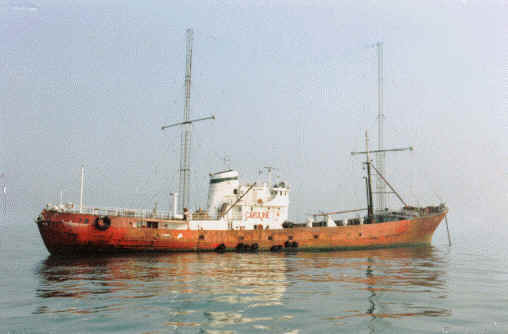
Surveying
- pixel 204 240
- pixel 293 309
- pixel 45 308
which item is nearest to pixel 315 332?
pixel 293 309

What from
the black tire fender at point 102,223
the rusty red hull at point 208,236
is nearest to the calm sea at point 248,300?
the rusty red hull at point 208,236

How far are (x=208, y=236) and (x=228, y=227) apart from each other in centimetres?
263

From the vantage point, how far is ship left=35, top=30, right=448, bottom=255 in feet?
84.9

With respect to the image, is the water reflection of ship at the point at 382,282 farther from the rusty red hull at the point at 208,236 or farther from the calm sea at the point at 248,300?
the rusty red hull at the point at 208,236

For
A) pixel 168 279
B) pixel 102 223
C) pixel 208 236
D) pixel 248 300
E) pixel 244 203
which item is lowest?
pixel 168 279

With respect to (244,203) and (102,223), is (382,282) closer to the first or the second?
(244,203)

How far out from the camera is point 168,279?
15.6 meters

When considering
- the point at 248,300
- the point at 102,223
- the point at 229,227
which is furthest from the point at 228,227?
the point at 248,300

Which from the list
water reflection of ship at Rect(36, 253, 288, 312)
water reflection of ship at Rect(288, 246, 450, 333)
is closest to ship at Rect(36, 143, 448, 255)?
water reflection of ship at Rect(36, 253, 288, 312)

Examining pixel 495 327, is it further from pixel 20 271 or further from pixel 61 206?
pixel 61 206

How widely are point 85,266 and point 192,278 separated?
8.15 m

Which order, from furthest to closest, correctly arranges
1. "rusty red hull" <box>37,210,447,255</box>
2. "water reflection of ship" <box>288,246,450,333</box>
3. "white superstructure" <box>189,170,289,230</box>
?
1. "white superstructure" <box>189,170,289,230</box>
2. "rusty red hull" <box>37,210,447,255</box>
3. "water reflection of ship" <box>288,246,450,333</box>

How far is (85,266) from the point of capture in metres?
20.5

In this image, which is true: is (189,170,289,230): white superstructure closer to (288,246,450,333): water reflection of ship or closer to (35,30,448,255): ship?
(35,30,448,255): ship
